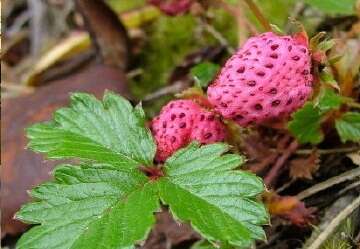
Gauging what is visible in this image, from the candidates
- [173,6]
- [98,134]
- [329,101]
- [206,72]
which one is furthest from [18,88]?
[329,101]

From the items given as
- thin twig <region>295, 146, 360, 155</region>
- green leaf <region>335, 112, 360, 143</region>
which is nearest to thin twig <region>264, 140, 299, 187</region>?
thin twig <region>295, 146, 360, 155</region>

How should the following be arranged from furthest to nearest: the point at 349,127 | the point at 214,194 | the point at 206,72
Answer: the point at 206,72
the point at 349,127
the point at 214,194

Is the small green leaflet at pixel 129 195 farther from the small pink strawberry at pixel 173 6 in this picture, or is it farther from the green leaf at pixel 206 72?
the small pink strawberry at pixel 173 6

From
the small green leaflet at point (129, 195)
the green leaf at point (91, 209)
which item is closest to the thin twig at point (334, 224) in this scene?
the small green leaflet at point (129, 195)

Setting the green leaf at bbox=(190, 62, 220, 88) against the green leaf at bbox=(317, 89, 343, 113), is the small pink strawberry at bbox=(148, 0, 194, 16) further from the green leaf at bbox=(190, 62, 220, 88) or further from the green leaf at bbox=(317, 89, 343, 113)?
the green leaf at bbox=(317, 89, 343, 113)

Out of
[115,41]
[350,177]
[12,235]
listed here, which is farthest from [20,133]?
[350,177]

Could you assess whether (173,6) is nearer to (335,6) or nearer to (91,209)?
(335,6)
